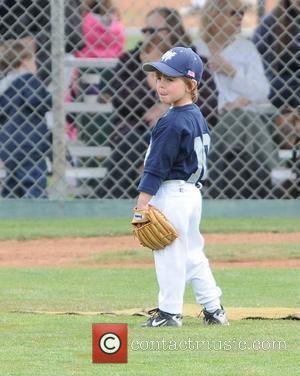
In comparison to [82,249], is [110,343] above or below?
above

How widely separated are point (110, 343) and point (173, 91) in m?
1.98

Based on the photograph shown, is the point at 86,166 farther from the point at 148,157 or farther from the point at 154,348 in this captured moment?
the point at 154,348

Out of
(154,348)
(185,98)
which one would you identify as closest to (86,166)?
(185,98)

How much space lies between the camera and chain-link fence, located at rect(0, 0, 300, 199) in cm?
1201

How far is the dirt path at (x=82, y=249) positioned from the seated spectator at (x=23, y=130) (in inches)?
49.3

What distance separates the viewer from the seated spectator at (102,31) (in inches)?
488

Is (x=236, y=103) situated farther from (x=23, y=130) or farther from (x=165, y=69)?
(x=165, y=69)

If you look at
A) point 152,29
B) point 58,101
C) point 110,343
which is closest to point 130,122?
point 58,101

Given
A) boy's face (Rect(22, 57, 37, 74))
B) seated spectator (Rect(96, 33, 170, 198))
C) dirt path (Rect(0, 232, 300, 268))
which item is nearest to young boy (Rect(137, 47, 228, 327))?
dirt path (Rect(0, 232, 300, 268))

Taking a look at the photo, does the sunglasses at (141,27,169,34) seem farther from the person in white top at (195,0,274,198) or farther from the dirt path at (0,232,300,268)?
the dirt path at (0,232,300,268)

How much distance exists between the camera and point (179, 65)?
699cm

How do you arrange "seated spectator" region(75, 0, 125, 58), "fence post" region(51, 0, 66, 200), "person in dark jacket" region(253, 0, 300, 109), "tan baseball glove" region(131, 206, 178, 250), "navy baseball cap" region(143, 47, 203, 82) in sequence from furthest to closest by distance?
1. "seated spectator" region(75, 0, 125, 58)
2. "person in dark jacket" region(253, 0, 300, 109)
3. "fence post" region(51, 0, 66, 200)
4. "navy baseball cap" region(143, 47, 203, 82)
5. "tan baseball glove" region(131, 206, 178, 250)

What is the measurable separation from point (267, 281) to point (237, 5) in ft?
12.9

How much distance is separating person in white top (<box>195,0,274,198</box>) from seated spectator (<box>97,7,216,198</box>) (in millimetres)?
214
